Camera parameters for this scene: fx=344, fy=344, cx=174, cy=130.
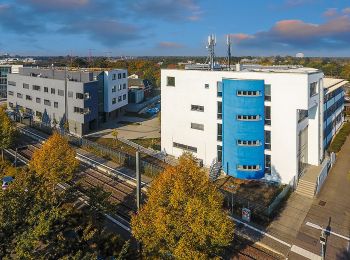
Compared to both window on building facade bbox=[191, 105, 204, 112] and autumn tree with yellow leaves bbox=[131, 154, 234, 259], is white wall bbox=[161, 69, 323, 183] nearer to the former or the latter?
window on building facade bbox=[191, 105, 204, 112]

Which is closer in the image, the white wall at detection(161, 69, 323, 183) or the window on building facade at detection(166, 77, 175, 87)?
the white wall at detection(161, 69, 323, 183)

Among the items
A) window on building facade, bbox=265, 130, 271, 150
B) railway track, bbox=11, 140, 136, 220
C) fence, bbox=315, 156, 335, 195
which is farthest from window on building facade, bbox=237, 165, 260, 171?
railway track, bbox=11, 140, 136, 220

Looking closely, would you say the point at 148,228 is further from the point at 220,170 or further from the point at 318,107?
the point at 318,107

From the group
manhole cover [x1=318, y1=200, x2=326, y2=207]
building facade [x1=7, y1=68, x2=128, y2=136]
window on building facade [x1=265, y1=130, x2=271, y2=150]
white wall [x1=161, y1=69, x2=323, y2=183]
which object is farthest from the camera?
building facade [x1=7, y1=68, x2=128, y2=136]

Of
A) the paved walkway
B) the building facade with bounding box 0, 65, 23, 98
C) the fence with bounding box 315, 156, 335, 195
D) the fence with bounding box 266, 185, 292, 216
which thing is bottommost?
the paved walkway

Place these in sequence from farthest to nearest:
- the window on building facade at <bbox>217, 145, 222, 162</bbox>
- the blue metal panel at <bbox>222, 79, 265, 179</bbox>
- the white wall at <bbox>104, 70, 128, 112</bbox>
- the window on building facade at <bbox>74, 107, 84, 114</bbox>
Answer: the white wall at <bbox>104, 70, 128, 112</bbox> < the window on building facade at <bbox>74, 107, 84, 114</bbox> < the window on building facade at <bbox>217, 145, 222, 162</bbox> < the blue metal panel at <bbox>222, 79, 265, 179</bbox>

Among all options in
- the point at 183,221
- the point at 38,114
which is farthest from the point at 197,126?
the point at 38,114

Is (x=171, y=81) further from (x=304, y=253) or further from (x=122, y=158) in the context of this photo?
(x=304, y=253)

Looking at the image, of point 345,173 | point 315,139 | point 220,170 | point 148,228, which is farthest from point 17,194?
point 345,173
